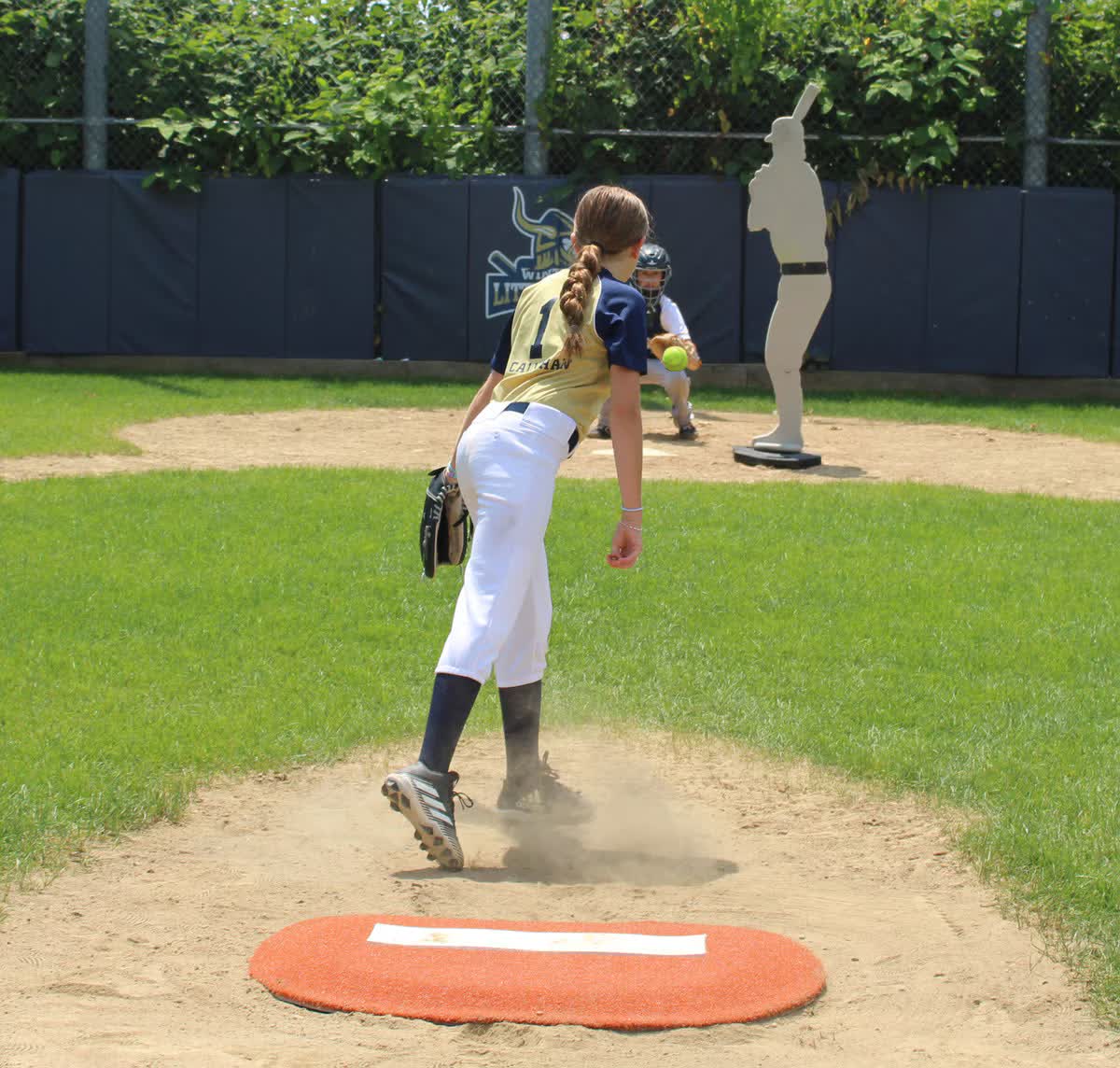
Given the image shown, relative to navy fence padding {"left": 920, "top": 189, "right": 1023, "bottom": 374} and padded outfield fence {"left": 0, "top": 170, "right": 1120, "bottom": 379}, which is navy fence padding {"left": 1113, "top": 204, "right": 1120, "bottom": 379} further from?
navy fence padding {"left": 920, "top": 189, "right": 1023, "bottom": 374}

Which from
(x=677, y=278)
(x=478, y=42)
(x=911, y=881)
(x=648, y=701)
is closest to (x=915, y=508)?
(x=648, y=701)

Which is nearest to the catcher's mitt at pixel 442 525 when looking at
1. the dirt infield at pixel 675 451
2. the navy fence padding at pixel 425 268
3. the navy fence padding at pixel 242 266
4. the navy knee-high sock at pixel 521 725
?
the navy knee-high sock at pixel 521 725

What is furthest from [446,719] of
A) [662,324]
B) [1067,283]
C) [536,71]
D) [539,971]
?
[536,71]

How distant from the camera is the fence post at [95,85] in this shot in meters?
18.4

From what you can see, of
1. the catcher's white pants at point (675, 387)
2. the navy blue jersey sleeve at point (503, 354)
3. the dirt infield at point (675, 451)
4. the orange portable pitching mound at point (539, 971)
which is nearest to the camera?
the orange portable pitching mound at point (539, 971)

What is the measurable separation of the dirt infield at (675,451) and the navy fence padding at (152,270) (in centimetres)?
480

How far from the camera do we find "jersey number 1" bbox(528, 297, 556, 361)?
4430 mm

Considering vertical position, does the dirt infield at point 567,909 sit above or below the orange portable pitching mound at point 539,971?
below

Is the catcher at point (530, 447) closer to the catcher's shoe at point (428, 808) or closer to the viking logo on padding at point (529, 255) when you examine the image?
the catcher's shoe at point (428, 808)

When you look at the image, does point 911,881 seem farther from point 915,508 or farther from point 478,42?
point 478,42

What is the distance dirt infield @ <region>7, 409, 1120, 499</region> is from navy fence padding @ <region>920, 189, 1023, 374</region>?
3.61m

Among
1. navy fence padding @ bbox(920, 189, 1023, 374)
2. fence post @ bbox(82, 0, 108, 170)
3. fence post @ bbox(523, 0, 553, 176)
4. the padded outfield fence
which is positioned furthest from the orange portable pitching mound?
fence post @ bbox(82, 0, 108, 170)

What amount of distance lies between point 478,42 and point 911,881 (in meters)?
16.9

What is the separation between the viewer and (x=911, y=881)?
13.7 feet
